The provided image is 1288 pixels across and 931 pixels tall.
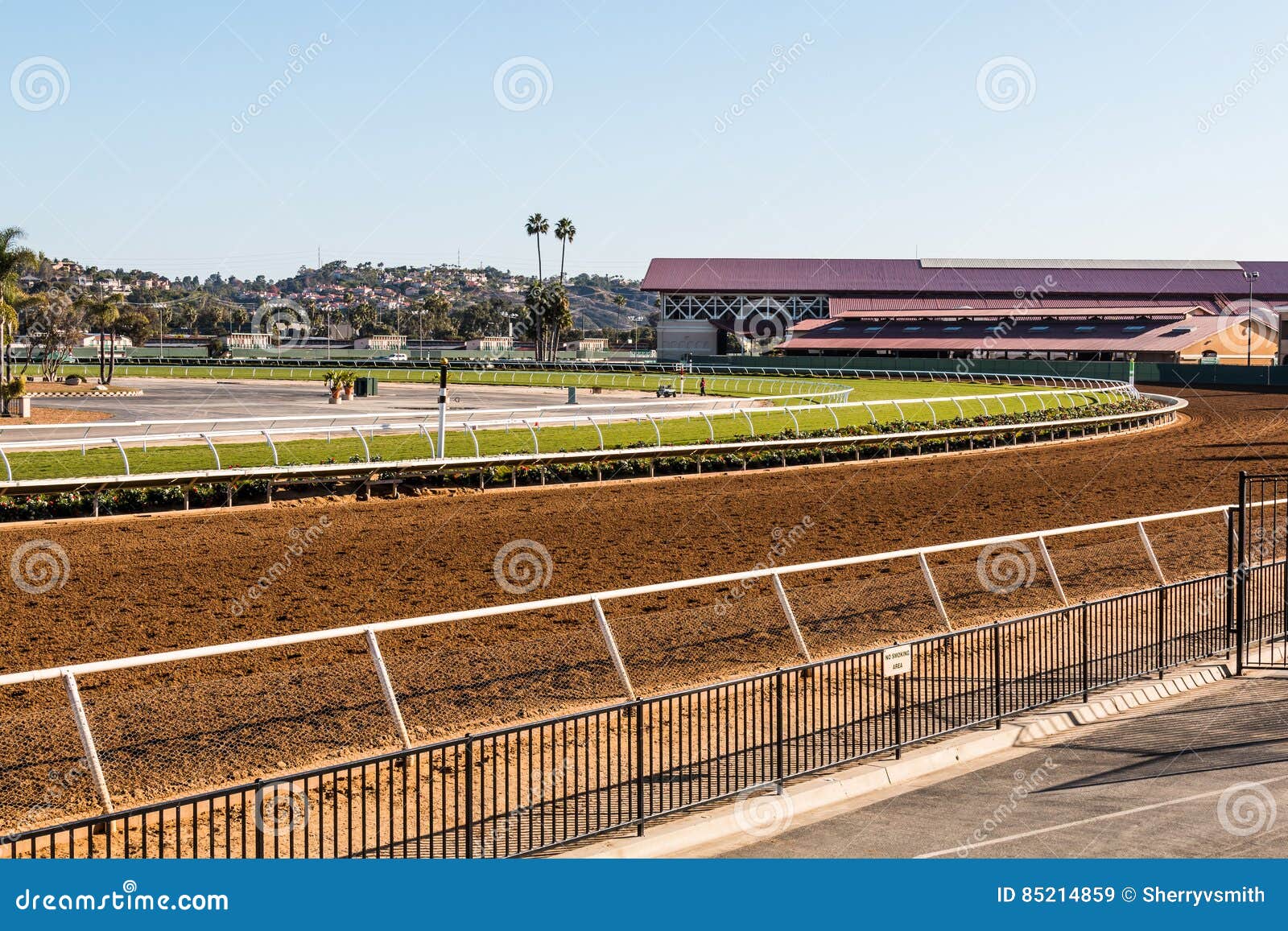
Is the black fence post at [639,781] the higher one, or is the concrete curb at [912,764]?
the black fence post at [639,781]

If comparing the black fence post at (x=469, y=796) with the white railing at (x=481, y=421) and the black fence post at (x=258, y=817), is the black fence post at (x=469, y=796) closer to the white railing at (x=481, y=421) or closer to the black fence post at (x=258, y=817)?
the black fence post at (x=258, y=817)

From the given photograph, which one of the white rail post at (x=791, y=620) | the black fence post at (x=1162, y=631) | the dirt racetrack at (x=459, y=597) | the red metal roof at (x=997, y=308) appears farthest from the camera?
the red metal roof at (x=997, y=308)

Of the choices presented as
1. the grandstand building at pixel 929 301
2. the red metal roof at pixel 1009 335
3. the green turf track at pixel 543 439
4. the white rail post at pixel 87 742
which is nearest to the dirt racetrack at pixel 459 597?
the white rail post at pixel 87 742

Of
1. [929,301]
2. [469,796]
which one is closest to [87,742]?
[469,796]

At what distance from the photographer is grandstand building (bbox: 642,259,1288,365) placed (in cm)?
9831

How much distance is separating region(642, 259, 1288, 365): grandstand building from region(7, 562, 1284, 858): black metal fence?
82201 millimetres

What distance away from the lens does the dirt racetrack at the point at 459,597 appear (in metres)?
10.2

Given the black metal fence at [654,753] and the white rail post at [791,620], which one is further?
the white rail post at [791,620]

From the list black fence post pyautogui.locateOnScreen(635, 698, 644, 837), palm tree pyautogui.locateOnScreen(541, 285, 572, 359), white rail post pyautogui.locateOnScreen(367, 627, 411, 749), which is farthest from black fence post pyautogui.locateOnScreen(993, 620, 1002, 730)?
palm tree pyautogui.locateOnScreen(541, 285, 572, 359)

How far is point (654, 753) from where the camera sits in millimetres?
11023

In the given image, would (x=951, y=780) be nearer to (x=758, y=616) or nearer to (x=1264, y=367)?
(x=758, y=616)

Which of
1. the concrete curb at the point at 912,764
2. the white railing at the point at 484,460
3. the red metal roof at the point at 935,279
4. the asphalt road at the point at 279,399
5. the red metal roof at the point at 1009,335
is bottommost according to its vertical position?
the concrete curb at the point at 912,764

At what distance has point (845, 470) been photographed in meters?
31.6

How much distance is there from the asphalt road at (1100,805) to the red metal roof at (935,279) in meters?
108
